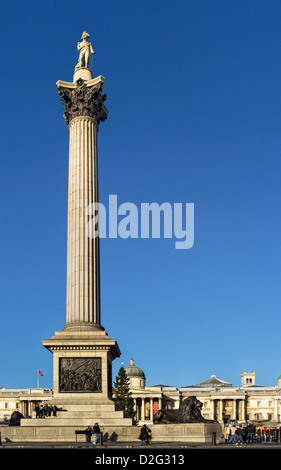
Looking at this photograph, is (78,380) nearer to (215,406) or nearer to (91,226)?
(91,226)

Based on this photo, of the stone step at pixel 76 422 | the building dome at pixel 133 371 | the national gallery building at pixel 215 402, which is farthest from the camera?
the building dome at pixel 133 371

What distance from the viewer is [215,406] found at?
16938 cm

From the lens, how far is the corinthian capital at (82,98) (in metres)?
52.5

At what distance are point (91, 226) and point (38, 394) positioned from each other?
120 meters

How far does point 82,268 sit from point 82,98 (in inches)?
572

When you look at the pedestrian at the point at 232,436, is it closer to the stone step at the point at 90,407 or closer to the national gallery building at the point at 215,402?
the stone step at the point at 90,407

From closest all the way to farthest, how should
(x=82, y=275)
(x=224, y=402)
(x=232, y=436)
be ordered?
1. (x=232, y=436)
2. (x=82, y=275)
3. (x=224, y=402)

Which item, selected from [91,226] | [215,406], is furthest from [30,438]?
[215,406]

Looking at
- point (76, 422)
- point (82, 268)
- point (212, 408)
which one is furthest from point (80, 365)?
point (212, 408)

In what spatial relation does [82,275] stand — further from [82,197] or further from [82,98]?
[82,98]

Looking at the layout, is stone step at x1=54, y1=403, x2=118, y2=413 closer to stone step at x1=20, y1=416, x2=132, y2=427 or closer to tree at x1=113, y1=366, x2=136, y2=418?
stone step at x1=20, y1=416, x2=132, y2=427

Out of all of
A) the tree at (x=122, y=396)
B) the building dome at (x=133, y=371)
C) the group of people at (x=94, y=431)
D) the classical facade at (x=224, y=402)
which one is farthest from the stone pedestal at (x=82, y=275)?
the building dome at (x=133, y=371)

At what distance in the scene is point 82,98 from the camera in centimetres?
5247
